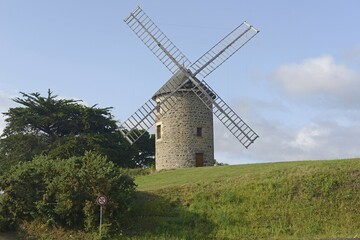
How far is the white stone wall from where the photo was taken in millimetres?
34500

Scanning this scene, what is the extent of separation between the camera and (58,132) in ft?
142

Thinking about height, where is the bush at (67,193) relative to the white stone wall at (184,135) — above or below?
below

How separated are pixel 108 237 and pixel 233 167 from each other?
37.1 feet

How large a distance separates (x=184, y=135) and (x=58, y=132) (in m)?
13.3

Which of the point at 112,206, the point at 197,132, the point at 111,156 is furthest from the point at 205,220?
the point at 111,156

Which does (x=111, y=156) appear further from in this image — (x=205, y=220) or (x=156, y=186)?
(x=205, y=220)

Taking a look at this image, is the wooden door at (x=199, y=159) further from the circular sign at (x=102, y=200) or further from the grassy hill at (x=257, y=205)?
the circular sign at (x=102, y=200)

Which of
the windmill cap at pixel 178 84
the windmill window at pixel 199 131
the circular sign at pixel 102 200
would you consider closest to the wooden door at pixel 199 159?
the windmill window at pixel 199 131

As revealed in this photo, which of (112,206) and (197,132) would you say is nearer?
(112,206)

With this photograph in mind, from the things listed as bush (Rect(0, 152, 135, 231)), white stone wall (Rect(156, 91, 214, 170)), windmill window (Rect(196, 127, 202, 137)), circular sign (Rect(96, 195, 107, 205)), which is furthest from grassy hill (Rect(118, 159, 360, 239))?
windmill window (Rect(196, 127, 202, 137))

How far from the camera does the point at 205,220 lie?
2223cm

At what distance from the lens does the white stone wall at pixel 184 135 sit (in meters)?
34.5

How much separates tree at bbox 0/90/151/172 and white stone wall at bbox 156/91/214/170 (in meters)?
7.01

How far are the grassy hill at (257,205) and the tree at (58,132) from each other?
568 inches
